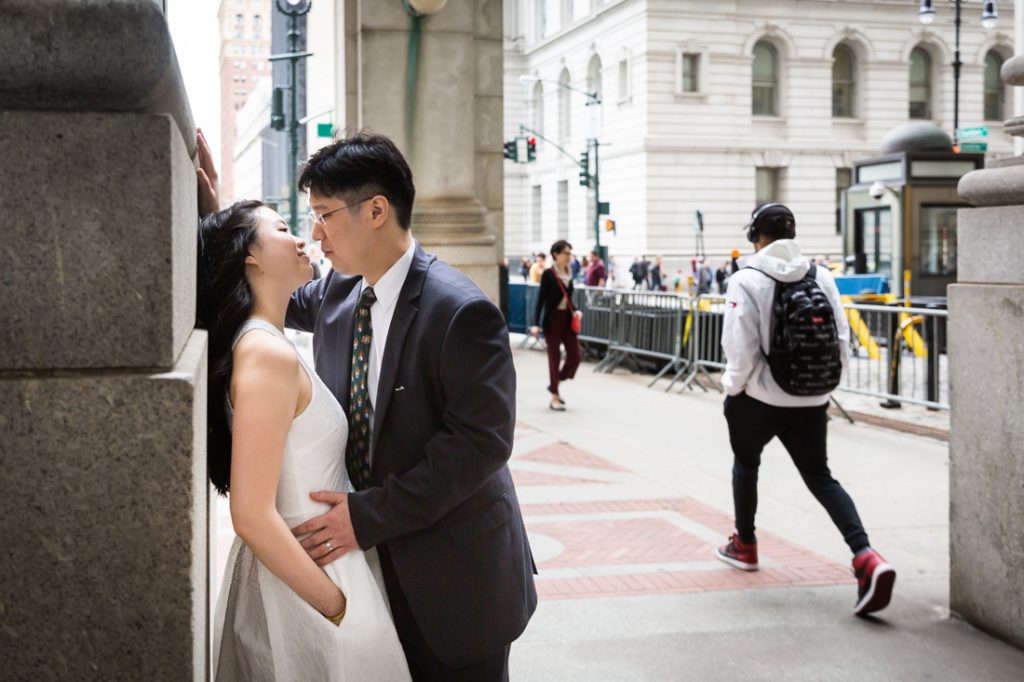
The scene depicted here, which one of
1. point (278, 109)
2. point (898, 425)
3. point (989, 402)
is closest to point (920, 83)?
point (278, 109)

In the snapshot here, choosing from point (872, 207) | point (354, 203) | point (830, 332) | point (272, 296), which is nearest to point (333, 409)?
point (272, 296)

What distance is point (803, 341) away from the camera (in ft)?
19.9

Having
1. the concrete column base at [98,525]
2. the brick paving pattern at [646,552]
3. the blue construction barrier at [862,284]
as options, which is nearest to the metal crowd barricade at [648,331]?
the blue construction barrier at [862,284]

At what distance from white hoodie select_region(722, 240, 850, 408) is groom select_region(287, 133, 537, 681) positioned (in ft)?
11.6

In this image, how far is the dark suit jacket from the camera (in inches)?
103

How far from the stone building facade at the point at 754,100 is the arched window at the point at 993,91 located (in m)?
0.07

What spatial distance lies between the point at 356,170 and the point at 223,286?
44 cm

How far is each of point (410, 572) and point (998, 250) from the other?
11.9 feet

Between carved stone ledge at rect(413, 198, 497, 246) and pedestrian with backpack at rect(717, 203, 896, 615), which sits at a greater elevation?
carved stone ledge at rect(413, 198, 497, 246)

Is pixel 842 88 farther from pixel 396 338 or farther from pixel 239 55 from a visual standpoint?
pixel 239 55

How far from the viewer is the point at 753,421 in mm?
6230

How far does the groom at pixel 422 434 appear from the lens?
2.63m

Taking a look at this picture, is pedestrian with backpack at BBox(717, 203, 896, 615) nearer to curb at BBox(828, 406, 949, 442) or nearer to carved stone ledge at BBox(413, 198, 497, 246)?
carved stone ledge at BBox(413, 198, 497, 246)

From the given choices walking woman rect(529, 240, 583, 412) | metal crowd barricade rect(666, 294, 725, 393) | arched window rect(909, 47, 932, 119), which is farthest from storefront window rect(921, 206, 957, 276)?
arched window rect(909, 47, 932, 119)
